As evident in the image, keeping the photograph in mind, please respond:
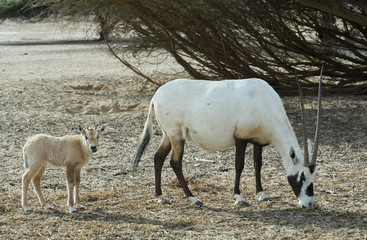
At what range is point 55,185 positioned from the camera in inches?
317

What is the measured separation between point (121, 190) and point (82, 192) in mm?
474

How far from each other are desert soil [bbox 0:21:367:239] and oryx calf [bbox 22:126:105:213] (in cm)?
21

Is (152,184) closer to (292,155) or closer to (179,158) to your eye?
(179,158)

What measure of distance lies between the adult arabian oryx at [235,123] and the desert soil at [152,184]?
1.26 ft

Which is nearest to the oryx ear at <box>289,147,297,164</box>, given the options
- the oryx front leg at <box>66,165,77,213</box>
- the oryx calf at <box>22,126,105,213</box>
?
the oryx calf at <box>22,126,105,213</box>

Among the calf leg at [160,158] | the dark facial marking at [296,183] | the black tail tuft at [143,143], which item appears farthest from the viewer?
the black tail tuft at [143,143]

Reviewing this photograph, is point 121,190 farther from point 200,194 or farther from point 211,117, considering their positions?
point 211,117

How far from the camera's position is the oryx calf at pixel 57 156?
22.2 feet

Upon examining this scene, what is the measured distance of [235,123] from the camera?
23.0 feet

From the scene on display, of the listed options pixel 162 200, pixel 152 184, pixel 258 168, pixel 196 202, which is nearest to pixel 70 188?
pixel 162 200

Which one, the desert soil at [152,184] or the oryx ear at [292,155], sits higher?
the oryx ear at [292,155]

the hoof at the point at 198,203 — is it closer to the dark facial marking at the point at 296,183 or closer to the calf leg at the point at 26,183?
the dark facial marking at the point at 296,183

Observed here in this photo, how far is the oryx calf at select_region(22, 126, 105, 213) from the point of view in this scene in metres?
6.77

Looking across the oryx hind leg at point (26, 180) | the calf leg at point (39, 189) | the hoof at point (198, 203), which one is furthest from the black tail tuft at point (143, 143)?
the oryx hind leg at point (26, 180)
